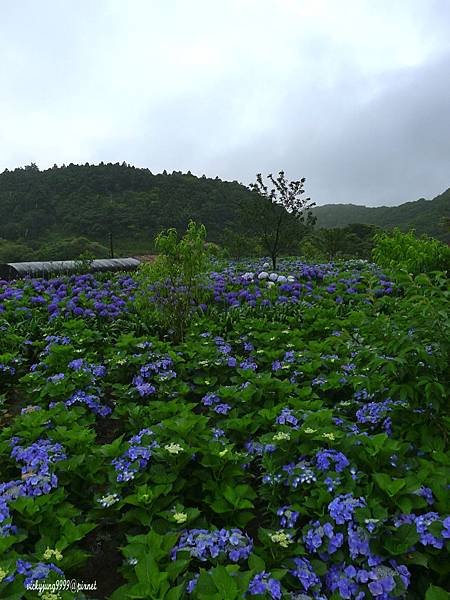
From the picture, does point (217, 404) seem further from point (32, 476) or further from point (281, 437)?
point (32, 476)

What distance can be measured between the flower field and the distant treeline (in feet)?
125

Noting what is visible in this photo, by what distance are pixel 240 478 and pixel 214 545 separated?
80 cm

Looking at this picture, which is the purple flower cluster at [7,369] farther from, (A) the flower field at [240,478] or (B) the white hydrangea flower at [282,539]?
(B) the white hydrangea flower at [282,539]

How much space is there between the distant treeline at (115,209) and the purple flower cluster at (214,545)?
4007cm

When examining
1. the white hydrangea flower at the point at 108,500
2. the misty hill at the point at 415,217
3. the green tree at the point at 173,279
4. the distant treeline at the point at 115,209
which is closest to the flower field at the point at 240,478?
the white hydrangea flower at the point at 108,500

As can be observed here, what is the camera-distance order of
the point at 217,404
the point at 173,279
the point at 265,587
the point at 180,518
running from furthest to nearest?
the point at 173,279, the point at 217,404, the point at 180,518, the point at 265,587

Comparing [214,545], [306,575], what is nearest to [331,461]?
[306,575]

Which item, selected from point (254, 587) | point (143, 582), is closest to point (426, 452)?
point (254, 587)

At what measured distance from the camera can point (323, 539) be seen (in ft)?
7.43

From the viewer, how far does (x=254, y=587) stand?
193 cm

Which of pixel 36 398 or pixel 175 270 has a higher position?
pixel 175 270

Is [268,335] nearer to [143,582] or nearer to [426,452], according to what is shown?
[426,452]

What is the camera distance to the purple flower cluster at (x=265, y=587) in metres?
1.91

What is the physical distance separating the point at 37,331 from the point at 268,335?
362 centimetres
